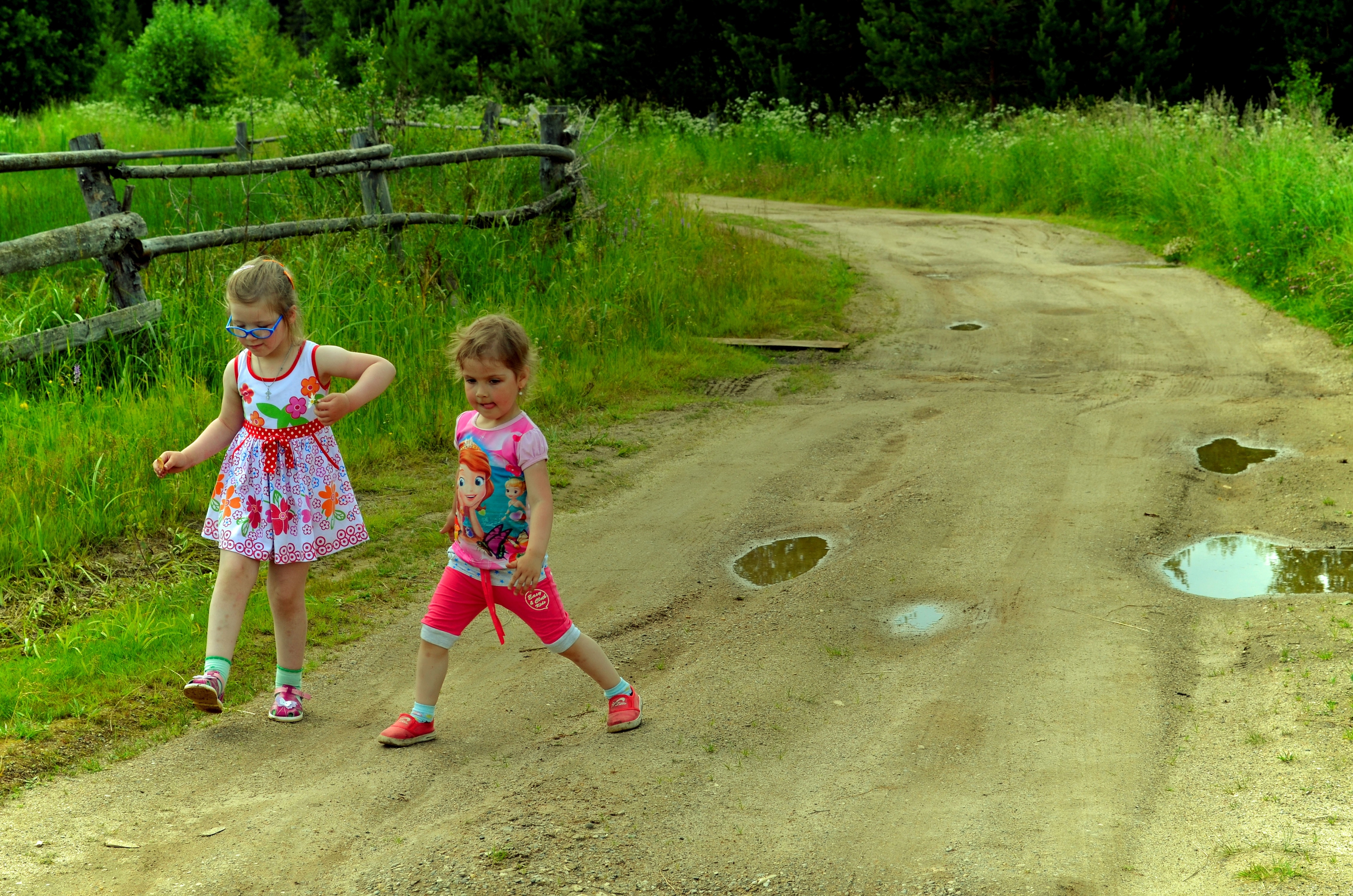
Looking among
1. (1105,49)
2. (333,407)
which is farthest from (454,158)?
(1105,49)

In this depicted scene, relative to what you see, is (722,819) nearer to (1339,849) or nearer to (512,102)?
(1339,849)

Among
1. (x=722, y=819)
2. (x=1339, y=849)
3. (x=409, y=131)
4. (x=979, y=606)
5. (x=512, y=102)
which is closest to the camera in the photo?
(x=1339, y=849)

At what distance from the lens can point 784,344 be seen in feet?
32.7

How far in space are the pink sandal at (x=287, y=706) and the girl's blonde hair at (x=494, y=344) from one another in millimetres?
1369

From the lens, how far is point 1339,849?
3102mm

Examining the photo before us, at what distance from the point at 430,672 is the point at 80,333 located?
405 cm

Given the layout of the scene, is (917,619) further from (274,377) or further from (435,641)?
(274,377)

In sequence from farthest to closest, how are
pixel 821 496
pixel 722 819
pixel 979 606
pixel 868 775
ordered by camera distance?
pixel 821 496 < pixel 979 606 < pixel 868 775 < pixel 722 819

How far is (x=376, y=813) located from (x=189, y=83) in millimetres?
29499

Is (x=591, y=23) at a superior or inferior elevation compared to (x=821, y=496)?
superior

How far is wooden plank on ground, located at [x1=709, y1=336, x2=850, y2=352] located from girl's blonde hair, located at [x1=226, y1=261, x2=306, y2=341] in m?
6.16

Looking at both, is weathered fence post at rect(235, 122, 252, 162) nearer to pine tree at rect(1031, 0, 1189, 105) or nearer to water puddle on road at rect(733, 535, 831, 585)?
water puddle on road at rect(733, 535, 831, 585)

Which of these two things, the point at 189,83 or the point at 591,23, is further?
the point at 591,23

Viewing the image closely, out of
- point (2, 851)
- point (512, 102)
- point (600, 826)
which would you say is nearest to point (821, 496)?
point (600, 826)
